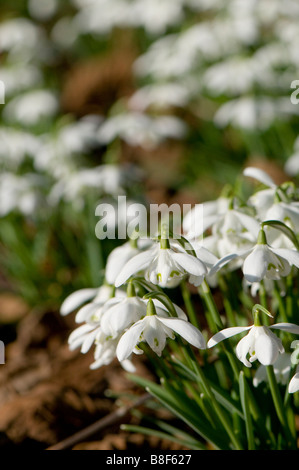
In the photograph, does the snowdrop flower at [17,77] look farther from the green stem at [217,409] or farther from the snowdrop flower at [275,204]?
the green stem at [217,409]

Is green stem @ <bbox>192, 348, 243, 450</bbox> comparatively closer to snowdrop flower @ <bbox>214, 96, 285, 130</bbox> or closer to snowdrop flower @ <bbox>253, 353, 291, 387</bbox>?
snowdrop flower @ <bbox>253, 353, 291, 387</bbox>

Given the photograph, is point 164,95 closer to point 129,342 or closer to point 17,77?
point 17,77

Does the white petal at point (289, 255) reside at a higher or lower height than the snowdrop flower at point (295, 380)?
higher

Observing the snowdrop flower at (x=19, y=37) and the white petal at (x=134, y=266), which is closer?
the white petal at (x=134, y=266)

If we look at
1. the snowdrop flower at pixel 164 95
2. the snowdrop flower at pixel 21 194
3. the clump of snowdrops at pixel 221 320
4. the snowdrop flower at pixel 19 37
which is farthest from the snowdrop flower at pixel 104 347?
the snowdrop flower at pixel 19 37

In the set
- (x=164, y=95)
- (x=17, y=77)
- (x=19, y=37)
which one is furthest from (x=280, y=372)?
(x=19, y=37)

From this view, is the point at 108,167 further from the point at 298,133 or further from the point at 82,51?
the point at 82,51

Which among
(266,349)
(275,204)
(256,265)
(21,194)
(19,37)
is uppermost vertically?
(19,37)
